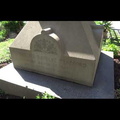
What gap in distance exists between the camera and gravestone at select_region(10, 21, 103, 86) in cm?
523

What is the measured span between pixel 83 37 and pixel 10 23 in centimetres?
1375

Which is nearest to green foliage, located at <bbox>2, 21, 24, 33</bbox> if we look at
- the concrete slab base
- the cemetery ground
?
the cemetery ground

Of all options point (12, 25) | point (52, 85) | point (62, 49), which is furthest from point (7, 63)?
point (12, 25)

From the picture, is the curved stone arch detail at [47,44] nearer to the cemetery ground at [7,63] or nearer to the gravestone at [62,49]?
the gravestone at [62,49]

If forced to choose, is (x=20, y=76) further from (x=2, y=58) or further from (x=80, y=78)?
(x=2, y=58)

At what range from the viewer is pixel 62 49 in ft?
17.9

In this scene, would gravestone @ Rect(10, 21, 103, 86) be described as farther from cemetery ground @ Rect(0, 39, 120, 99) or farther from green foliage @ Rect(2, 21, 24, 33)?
green foliage @ Rect(2, 21, 24, 33)

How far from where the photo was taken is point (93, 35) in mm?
5922

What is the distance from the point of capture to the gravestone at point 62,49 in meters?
5.23

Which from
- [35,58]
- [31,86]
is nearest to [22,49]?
[35,58]

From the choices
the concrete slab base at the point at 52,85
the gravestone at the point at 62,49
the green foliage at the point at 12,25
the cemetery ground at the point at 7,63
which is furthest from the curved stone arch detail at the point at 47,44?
the green foliage at the point at 12,25

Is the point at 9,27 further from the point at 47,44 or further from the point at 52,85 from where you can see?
the point at 52,85

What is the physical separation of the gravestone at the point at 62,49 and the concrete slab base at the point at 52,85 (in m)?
0.36

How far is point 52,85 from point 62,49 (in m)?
1.92
